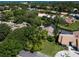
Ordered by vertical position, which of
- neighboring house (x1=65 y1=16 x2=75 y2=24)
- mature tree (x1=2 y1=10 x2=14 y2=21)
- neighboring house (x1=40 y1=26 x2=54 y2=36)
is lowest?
neighboring house (x1=40 y1=26 x2=54 y2=36)

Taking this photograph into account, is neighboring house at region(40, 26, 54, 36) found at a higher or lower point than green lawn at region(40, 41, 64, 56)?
higher

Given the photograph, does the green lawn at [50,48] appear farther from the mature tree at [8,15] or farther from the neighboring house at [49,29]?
the mature tree at [8,15]

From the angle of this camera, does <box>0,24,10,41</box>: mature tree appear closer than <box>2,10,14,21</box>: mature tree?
Yes

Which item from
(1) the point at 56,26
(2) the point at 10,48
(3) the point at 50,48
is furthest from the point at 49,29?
(2) the point at 10,48

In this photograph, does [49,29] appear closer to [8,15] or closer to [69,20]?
[69,20]

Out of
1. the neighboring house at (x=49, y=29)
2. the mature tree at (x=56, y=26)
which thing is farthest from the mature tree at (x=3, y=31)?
the mature tree at (x=56, y=26)

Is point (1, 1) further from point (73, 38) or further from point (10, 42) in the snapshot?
point (73, 38)

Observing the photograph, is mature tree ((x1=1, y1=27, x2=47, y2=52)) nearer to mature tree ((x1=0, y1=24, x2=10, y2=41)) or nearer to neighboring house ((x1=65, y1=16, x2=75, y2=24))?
mature tree ((x1=0, y1=24, x2=10, y2=41))

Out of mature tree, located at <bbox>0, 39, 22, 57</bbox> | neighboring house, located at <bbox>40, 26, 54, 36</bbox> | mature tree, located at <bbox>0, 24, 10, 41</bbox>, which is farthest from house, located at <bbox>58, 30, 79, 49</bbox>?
mature tree, located at <bbox>0, 24, 10, 41</bbox>

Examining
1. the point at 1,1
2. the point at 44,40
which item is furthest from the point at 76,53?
the point at 1,1
